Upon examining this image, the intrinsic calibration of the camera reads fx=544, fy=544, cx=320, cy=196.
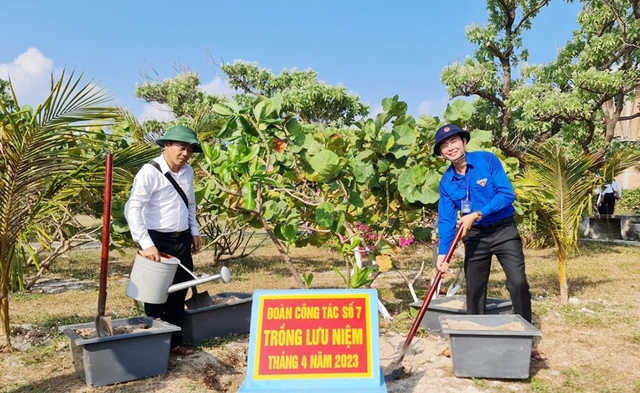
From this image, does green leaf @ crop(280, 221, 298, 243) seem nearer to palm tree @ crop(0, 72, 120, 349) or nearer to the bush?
palm tree @ crop(0, 72, 120, 349)

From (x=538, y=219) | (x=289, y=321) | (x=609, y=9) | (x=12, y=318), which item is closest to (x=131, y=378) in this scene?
(x=289, y=321)

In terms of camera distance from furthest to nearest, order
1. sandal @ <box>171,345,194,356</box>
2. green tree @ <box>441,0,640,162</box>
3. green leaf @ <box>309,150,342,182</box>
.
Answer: green tree @ <box>441,0,640,162</box>
green leaf @ <box>309,150,342,182</box>
sandal @ <box>171,345,194,356</box>

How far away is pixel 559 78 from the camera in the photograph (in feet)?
35.4

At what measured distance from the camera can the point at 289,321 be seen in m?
2.89

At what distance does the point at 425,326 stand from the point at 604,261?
19.6ft

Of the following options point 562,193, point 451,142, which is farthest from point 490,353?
point 562,193

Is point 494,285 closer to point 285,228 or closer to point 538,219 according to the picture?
point 538,219

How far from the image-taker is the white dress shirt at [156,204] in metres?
3.64

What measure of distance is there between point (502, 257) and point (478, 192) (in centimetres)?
52

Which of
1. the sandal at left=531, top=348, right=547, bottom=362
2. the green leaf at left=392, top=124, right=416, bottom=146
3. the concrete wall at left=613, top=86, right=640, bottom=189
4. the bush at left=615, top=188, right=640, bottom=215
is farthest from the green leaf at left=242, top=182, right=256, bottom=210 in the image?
the concrete wall at left=613, top=86, right=640, bottom=189

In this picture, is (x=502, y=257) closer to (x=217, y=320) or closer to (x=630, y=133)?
(x=217, y=320)

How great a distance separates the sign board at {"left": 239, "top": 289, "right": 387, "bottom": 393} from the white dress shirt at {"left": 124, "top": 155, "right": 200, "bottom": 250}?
3.89ft

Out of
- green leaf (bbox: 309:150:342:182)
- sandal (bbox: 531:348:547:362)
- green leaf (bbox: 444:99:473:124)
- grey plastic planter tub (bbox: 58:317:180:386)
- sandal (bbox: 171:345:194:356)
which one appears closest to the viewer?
grey plastic planter tub (bbox: 58:317:180:386)

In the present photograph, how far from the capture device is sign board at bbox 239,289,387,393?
A: 2707 millimetres
